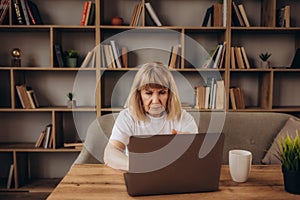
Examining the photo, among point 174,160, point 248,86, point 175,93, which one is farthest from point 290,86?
point 174,160

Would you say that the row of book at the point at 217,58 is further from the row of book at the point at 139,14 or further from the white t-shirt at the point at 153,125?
the white t-shirt at the point at 153,125

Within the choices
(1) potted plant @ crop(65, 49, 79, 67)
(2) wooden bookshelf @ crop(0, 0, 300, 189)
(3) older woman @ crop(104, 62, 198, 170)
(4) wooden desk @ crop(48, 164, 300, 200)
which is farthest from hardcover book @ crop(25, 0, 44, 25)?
(4) wooden desk @ crop(48, 164, 300, 200)

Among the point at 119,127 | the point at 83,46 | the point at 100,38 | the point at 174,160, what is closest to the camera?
the point at 174,160

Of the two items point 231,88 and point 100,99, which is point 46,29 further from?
point 231,88

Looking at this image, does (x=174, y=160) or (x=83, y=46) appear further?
(x=83, y=46)

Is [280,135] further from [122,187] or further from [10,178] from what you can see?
[10,178]

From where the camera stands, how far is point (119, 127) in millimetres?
1687

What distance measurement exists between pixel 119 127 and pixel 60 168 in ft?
6.36

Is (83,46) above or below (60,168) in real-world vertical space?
above

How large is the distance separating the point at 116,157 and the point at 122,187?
0.91 feet

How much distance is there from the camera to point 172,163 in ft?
3.48

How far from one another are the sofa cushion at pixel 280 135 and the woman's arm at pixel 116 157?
3.65 ft

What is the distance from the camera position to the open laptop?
1039 mm

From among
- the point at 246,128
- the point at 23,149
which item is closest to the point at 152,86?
the point at 246,128
